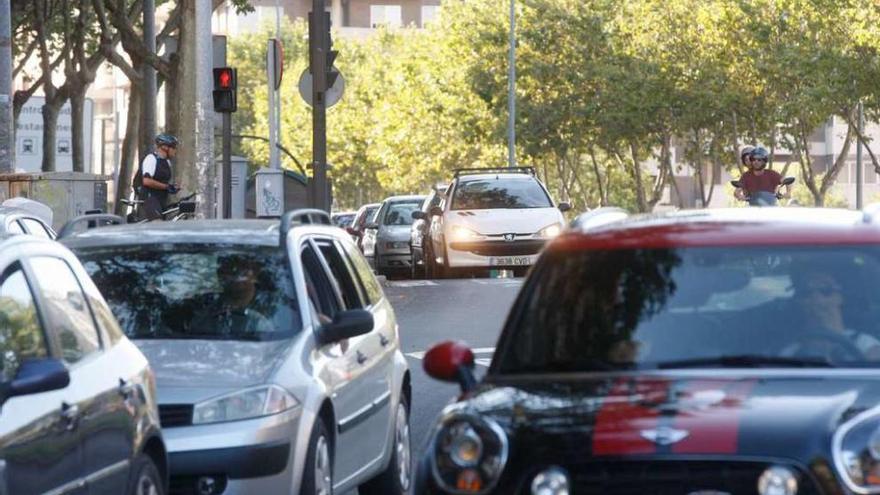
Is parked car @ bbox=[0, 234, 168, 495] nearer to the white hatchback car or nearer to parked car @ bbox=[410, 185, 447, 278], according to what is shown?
the white hatchback car

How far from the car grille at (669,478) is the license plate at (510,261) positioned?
2618 centimetres

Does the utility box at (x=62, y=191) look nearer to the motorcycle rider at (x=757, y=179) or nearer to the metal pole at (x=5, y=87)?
the metal pole at (x=5, y=87)

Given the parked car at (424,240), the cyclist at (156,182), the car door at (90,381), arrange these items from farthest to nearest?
1. the parked car at (424,240)
2. the cyclist at (156,182)
3. the car door at (90,381)

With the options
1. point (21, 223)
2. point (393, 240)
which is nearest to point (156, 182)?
point (21, 223)

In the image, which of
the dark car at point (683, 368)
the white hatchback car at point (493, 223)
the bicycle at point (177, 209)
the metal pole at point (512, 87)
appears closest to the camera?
the dark car at point (683, 368)

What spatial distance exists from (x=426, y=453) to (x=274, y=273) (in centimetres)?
361

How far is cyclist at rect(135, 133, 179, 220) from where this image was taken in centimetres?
2355

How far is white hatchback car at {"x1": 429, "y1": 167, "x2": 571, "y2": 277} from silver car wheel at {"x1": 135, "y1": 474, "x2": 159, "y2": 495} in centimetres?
2429

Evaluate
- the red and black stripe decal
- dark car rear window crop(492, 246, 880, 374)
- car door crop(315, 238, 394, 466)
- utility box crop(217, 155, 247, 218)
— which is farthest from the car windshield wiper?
utility box crop(217, 155, 247, 218)

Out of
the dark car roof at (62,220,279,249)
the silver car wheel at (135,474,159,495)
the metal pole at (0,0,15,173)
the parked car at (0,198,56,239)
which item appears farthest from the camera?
the metal pole at (0,0,15,173)

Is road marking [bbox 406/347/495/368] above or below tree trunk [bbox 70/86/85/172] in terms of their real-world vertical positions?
below

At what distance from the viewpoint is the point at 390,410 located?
1099 centimetres

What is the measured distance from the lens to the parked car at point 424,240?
3562 cm

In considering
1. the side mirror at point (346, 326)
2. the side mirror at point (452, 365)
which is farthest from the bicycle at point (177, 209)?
the side mirror at point (452, 365)
